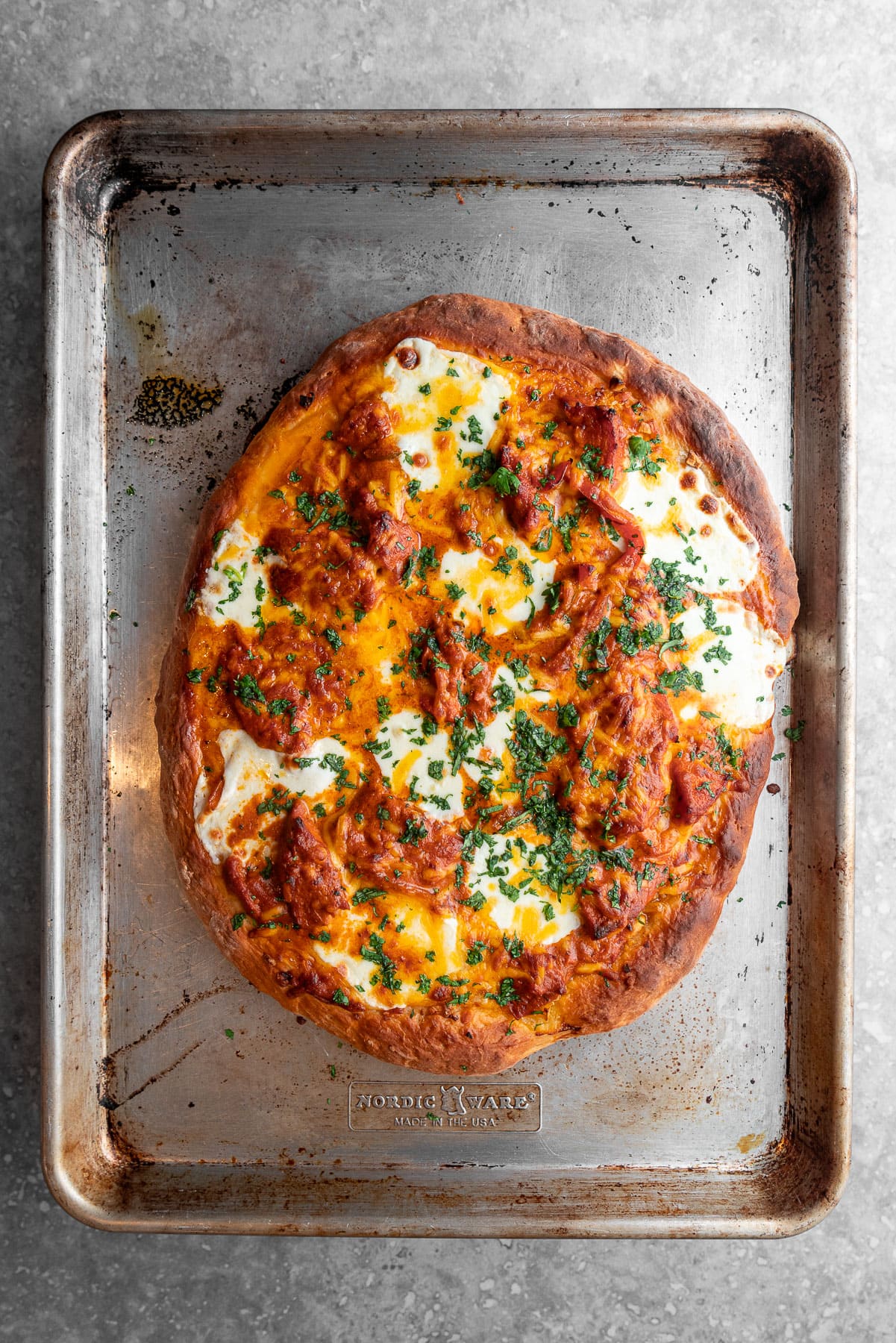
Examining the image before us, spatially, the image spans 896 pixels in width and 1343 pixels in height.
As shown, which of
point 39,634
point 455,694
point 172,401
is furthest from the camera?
Answer: point 39,634

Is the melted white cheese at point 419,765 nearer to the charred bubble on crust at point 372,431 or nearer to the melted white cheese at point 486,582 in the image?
the melted white cheese at point 486,582

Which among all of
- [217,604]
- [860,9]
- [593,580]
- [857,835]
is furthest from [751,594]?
[860,9]

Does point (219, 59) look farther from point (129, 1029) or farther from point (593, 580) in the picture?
point (129, 1029)

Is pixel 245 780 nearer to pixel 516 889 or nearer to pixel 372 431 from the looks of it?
pixel 516 889

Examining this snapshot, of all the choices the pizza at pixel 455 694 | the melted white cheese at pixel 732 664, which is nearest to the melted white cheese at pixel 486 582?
the pizza at pixel 455 694

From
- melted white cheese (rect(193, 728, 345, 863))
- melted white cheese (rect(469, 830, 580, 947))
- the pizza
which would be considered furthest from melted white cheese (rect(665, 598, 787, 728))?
melted white cheese (rect(193, 728, 345, 863))

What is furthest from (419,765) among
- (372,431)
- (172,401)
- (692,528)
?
(172,401)
